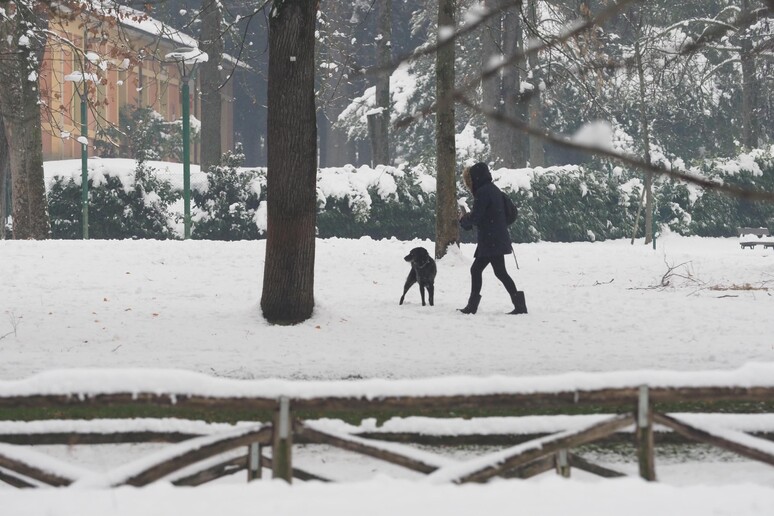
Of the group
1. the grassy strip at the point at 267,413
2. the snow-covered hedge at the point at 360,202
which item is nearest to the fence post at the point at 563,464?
the grassy strip at the point at 267,413

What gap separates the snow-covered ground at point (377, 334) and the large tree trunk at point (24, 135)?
2.79m

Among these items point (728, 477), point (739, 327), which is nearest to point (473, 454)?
point (728, 477)

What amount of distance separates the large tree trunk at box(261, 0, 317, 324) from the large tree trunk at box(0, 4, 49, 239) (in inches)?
411

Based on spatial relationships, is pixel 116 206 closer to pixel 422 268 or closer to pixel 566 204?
pixel 566 204

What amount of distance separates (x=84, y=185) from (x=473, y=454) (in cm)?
1662

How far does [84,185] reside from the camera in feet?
75.8

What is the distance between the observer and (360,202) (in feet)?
88.3

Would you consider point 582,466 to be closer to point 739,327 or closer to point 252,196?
point 739,327

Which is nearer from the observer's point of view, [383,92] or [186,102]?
[186,102]

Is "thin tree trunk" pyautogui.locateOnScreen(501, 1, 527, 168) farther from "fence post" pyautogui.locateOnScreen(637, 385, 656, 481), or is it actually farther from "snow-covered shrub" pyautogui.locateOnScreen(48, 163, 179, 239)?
"fence post" pyautogui.locateOnScreen(637, 385, 656, 481)

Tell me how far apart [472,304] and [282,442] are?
27.1 feet

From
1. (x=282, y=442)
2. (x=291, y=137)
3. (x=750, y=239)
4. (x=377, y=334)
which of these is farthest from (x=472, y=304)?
(x=750, y=239)

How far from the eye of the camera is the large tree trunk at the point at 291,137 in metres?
12.2

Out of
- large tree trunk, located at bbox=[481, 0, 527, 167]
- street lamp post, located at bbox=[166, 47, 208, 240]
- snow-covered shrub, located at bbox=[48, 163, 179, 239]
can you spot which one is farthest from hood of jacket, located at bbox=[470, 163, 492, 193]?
large tree trunk, located at bbox=[481, 0, 527, 167]
